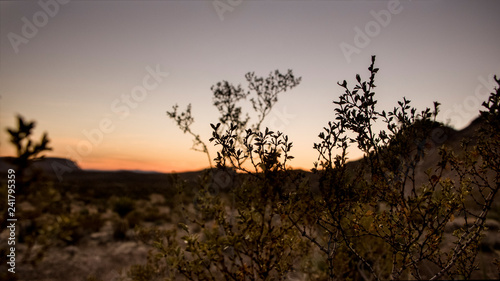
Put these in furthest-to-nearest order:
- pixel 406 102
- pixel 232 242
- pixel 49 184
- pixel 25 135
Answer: pixel 406 102 < pixel 232 242 < pixel 49 184 < pixel 25 135

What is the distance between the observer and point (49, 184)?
2.08 metres

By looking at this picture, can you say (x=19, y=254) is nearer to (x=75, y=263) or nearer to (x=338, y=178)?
(x=75, y=263)

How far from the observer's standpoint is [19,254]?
27.1 feet

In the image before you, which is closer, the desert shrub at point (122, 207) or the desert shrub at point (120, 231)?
the desert shrub at point (120, 231)

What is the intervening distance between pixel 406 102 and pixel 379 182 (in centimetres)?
93

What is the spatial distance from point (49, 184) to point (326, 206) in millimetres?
2624

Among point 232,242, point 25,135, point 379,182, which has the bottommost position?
point 232,242

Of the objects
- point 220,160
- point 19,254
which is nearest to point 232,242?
point 220,160

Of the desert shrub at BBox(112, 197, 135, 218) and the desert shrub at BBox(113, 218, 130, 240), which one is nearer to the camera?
the desert shrub at BBox(113, 218, 130, 240)

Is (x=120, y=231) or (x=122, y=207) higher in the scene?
(x=122, y=207)

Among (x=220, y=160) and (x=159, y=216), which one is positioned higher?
(x=220, y=160)

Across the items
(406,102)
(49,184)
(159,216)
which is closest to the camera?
(49,184)

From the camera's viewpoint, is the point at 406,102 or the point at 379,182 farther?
the point at 379,182

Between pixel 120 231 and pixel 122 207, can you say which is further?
pixel 122 207
